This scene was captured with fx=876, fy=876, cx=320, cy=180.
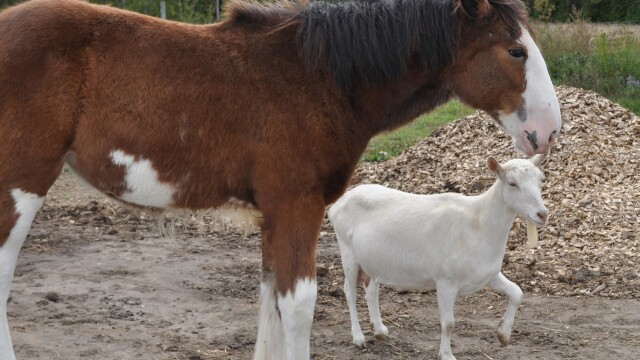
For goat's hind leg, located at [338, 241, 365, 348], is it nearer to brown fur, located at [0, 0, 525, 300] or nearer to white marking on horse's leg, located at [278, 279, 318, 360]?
white marking on horse's leg, located at [278, 279, 318, 360]

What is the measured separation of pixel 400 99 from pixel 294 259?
91 centimetres

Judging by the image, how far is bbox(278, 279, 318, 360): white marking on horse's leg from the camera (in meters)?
3.94

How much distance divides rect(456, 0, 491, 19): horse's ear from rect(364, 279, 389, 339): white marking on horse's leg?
2.15 m

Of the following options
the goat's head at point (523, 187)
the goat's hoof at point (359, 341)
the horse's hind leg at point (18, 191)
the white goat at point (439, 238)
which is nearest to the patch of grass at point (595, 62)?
the white goat at point (439, 238)

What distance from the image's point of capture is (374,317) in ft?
18.2

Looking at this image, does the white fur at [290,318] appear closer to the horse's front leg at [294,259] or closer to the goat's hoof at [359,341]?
the horse's front leg at [294,259]

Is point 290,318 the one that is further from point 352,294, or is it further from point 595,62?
point 595,62

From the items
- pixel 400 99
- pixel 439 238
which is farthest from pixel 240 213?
pixel 439 238

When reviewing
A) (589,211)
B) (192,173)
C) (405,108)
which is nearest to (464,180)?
(589,211)

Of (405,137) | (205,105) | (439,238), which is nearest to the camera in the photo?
(205,105)

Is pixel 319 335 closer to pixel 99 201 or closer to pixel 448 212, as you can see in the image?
pixel 448 212

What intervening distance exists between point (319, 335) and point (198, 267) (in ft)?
5.44

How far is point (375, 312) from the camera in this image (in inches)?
220

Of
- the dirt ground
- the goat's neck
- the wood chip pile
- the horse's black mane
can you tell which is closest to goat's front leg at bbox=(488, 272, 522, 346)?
the dirt ground
